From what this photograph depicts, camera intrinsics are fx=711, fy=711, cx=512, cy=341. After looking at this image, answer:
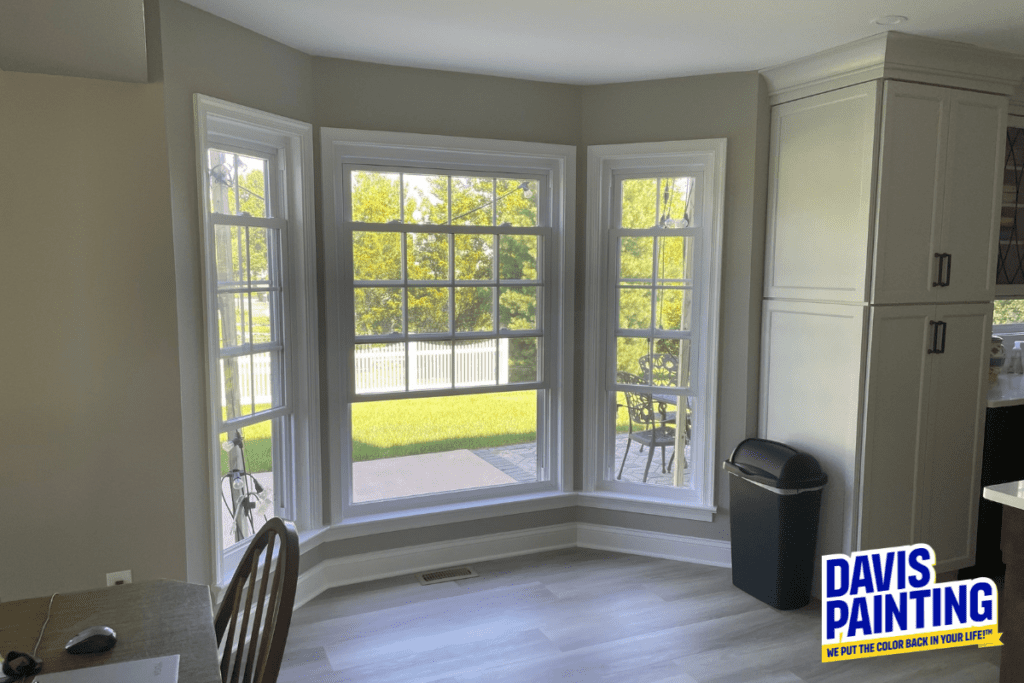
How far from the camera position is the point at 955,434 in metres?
3.35

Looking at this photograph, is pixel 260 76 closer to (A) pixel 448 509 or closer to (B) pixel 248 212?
(B) pixel 248 212

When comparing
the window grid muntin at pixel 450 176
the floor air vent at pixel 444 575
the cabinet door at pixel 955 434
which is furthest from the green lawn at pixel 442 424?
the cabinet door at pixel 955 434

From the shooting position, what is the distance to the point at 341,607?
335 centimetres

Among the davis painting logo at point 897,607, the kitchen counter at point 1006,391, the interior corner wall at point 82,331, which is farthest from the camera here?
the kitchen counter at point 1006,391

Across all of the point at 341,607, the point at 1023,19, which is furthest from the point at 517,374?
the point at 1023,19

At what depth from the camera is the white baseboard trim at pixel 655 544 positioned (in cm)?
384

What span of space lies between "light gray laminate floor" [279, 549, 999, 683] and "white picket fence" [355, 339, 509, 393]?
3.29ft

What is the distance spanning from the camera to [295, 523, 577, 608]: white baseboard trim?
11.6ft

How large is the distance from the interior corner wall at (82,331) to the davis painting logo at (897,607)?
283cm

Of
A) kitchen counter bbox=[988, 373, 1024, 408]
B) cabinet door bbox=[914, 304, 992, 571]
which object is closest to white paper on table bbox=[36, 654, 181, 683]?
cabinet door bbox=[914, 304, 992, 571]

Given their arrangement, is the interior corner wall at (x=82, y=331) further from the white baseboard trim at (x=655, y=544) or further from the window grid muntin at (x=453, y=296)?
the white baseboard trim at (x=655, y=544)

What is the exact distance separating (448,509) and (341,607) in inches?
29.3

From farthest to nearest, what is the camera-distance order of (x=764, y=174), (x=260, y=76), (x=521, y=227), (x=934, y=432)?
(x=521, y=227) < (x=764, y=174) < (x=934, y=432) < (x=260, y=76)

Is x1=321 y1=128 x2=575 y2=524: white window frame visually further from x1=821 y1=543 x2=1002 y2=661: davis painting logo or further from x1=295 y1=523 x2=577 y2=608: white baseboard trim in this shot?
x1=821 y1=543 x2=1002 y2=661: davis painting logo
